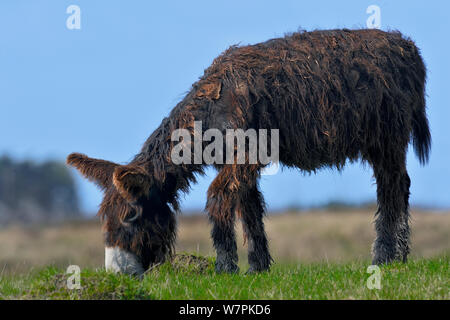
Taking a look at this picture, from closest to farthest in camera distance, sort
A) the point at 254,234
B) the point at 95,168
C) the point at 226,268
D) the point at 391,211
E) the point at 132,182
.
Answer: the point at 132,182
the point at 95,168
the point at 226,268
the point at 254,234
the point at 391,211

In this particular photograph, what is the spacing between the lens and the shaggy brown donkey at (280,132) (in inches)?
308

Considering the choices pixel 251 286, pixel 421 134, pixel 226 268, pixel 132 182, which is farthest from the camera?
pixel 421 134

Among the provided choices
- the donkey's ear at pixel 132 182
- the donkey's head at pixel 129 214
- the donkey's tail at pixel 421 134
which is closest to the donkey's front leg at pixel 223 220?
the donkey's head at pixel 129 214

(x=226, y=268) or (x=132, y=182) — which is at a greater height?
(x=132, y=182)

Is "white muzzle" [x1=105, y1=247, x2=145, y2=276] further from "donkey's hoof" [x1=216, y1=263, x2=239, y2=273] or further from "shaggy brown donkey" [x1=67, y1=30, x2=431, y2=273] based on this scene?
"donkey's hoof" [x1=216, y1=263, x2=239, y2=273]

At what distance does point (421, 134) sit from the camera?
35.0ft

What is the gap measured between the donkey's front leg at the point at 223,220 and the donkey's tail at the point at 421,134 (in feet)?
13.3

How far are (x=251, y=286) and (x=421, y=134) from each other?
513 cm

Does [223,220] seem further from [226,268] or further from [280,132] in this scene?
[280,132]

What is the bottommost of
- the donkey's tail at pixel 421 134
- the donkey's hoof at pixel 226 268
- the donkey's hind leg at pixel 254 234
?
the donkey's hoof at pixel 226 268

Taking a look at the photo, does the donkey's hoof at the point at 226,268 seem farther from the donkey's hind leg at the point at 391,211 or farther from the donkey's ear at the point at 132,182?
the donkey's hind leg at the point at 391,211

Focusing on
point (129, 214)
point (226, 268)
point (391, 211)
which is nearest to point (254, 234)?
point (226, 268)

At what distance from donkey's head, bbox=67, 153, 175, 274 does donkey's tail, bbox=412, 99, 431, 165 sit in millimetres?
4890
